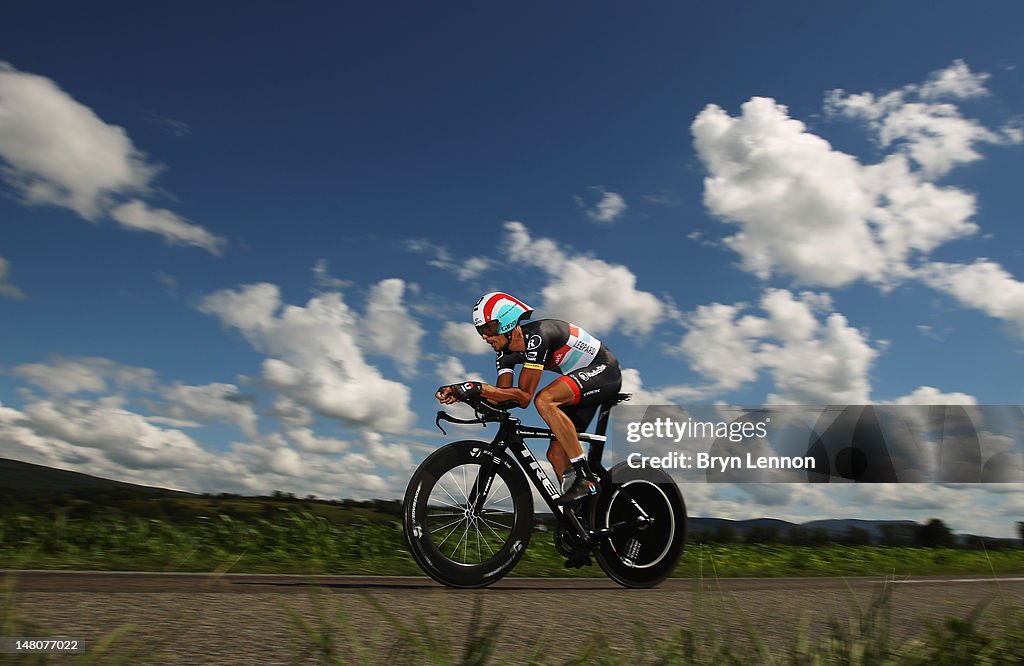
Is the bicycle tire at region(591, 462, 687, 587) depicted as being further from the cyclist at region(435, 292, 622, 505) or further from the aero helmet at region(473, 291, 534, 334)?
the aero helmet at region(473, 291, 534, 334)

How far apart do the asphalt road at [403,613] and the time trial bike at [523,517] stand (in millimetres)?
240

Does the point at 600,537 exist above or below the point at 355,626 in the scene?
above

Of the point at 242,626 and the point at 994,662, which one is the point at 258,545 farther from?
the point at 994,662

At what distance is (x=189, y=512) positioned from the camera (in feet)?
35.9

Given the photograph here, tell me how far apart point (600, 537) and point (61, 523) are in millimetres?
6710

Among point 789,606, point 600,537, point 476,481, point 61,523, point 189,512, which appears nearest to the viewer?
point 789,606

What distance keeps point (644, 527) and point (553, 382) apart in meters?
1.66

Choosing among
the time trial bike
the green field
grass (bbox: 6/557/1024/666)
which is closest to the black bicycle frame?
the time trial bike

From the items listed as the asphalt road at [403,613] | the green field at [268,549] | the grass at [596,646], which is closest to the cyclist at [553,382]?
the asphalt road at [403,613]

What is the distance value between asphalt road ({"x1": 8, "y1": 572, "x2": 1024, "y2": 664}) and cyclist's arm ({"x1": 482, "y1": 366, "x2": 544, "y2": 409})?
4.69 feet

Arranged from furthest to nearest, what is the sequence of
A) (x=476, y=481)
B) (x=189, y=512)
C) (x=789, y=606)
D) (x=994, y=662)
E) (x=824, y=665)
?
1. (x=189, y=512)
2. (x=476, y=481)
3. (x=789, y=606)
4. (x=994, y=662)
5. (x=824, y=665)

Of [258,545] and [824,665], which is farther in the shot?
[258,545]

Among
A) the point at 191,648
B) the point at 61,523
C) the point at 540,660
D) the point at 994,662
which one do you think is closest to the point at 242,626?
the point at 191,648

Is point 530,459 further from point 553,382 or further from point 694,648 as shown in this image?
point 694,648
